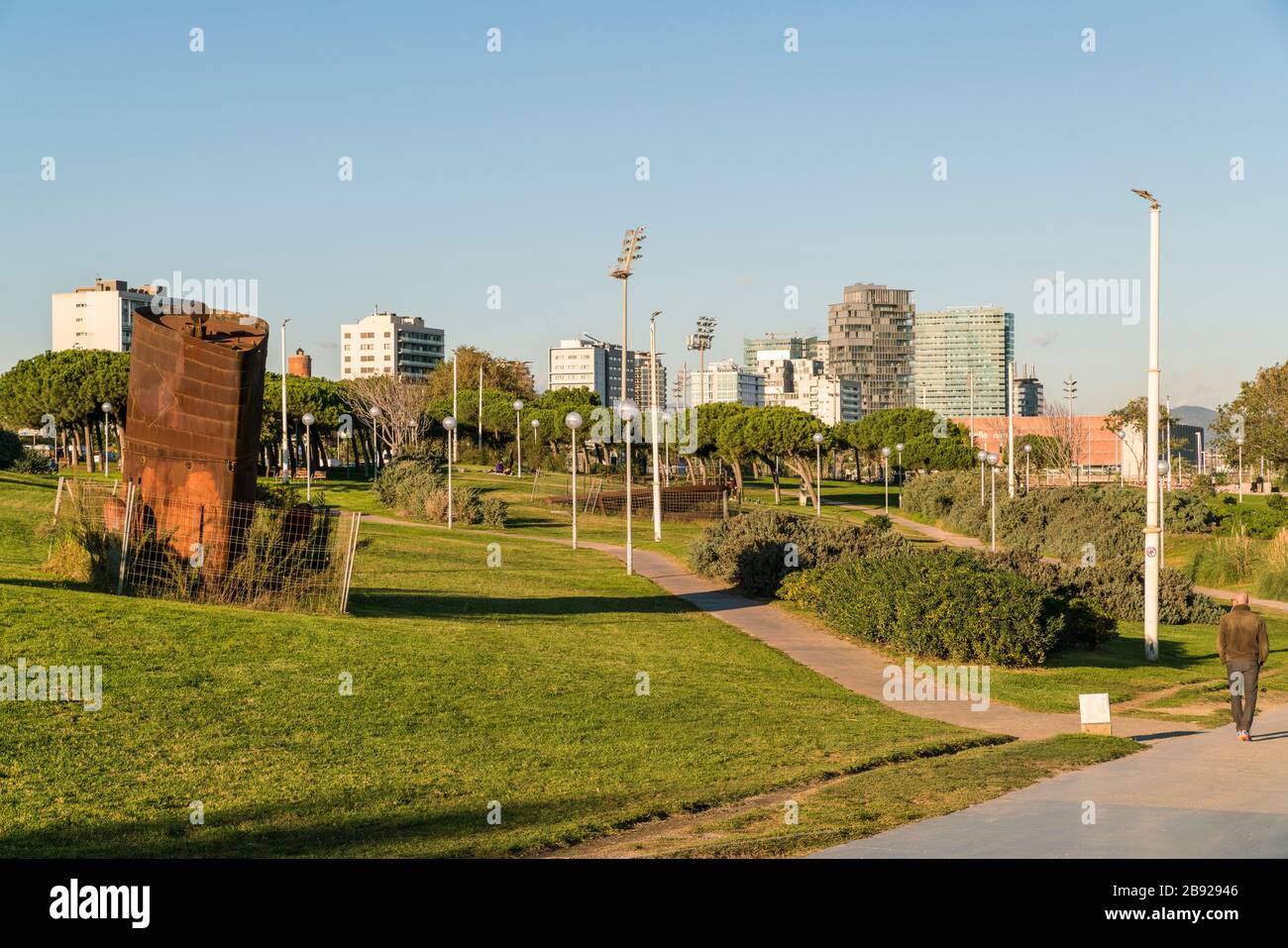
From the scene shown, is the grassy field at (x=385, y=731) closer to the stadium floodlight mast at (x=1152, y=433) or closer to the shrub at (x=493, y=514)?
the stadium floodlight mast at (x=1152, y=433)

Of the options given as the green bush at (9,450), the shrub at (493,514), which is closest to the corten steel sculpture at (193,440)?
the shrub at (493,514)

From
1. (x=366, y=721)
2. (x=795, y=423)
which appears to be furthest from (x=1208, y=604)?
(x=795, y=423)

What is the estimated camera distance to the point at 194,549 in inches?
665

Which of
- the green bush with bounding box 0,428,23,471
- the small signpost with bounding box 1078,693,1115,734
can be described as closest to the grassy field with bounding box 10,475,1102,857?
the small signpost with bounding box 1078,693,1115,734

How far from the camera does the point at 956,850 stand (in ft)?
26.0

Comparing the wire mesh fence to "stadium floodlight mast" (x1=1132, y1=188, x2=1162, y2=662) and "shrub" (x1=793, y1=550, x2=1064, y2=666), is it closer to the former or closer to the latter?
"shrub" (x1=793, y1=550, x2=1064, y2=666)

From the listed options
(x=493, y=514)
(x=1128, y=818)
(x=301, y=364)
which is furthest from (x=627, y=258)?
(x=301, y=364)

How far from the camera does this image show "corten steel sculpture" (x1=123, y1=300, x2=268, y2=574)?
1688 centimetres

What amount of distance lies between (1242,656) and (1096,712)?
1.93 metres

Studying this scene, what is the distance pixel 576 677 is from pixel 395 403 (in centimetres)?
6935

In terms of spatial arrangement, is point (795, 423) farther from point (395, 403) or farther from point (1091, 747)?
point (1091, 747)

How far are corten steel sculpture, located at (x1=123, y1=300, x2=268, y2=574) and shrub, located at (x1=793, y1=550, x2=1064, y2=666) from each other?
33.7 ft

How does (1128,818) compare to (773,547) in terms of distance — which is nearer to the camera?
(1128,818)

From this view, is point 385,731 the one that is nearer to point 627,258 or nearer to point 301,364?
point 627,258
